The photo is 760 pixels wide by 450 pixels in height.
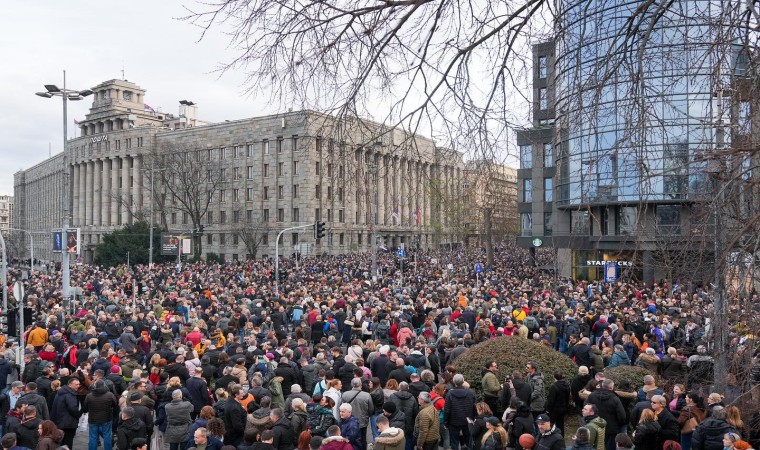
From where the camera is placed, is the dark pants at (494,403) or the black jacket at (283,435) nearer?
the black jacket at (283,435)

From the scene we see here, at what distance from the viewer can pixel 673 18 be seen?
202 inches

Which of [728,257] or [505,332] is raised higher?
[728,257]

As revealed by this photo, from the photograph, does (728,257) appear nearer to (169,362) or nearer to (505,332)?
(169,362)

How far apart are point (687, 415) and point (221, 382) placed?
7.65 metres

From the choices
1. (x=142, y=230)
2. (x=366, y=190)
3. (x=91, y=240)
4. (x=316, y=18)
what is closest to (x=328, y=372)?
(x=366, y=190)

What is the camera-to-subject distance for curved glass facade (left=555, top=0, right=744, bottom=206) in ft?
15.2

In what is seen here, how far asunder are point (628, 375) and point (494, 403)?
2.67m

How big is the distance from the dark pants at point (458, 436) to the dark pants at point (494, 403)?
1.31 meters

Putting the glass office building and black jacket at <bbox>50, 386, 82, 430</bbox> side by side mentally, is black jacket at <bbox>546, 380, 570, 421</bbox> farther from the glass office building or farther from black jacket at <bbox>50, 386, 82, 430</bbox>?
black jacket at <bbox>50, 386, 82, 430</bbox>

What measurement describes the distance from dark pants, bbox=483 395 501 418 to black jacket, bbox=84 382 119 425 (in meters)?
6.71

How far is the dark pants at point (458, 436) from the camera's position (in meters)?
10.8

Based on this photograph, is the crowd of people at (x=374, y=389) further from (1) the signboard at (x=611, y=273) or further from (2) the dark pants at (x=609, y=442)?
(1) the signboard at (x=611, y=273)

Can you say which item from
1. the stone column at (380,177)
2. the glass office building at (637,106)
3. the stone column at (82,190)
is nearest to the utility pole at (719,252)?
the glass office building at (637,106)

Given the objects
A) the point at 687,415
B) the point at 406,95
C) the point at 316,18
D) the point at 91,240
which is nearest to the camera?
the point at 316,18
